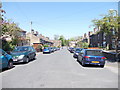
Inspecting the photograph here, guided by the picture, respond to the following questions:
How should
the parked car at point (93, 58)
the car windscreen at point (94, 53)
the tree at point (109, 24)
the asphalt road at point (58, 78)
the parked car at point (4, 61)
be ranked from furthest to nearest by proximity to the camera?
1. the tree at point (109, 24)
2. the car windscreen at point (94, 53)
3. the parked car at point (93, 58)
4. the parked car at point (4, 61)
5. the asphalt road at point (58, 78)

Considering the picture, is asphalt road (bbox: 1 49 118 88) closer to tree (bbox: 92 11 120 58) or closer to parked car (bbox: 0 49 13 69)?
parked car (bbox: 0 49 13 69)

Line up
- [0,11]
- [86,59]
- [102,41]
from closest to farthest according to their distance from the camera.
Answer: [86,59] < [0,11] < [102,41]

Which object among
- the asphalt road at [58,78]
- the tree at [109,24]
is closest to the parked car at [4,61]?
the asphalt road at [58,78]

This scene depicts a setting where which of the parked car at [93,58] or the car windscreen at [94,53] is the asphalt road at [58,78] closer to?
the parked car at [93,58]

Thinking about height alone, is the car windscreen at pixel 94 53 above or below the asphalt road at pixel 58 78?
above

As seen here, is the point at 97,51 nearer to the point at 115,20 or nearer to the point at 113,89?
the point at 115,20

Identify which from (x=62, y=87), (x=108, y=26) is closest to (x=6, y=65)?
(x=62, y=87)

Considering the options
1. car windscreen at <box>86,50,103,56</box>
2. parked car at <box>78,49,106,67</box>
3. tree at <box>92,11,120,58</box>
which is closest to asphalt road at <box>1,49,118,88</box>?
parked car at <box>78,49,106,67</box>

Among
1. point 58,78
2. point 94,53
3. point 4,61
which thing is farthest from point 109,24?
point 4,61

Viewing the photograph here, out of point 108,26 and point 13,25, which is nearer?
point 108,26

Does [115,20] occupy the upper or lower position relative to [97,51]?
upper

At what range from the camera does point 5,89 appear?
5.55 metres

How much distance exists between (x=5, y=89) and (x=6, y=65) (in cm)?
450

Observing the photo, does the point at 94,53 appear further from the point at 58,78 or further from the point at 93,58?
the point at 58,78
